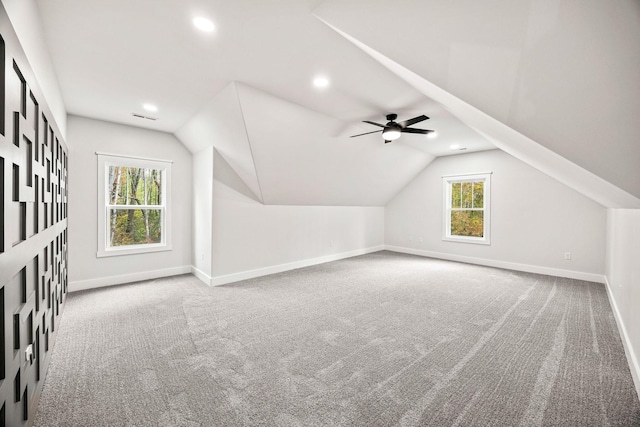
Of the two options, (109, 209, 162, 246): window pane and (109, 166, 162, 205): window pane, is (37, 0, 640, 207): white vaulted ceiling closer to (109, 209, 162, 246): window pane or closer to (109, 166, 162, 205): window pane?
(109, 166, 162, 205): window pane

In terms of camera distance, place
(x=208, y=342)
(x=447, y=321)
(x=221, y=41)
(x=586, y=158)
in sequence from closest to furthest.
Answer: (x=586, y=158)
(x=221, y=41)
(x=208, y=342)
(x=447, y=321)

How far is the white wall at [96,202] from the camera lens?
12.5 ft

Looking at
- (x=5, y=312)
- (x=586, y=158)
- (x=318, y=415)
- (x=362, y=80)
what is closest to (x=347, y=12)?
(x=362, y=80)

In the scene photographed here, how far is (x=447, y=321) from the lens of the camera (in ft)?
9.61

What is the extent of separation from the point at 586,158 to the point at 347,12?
166 centimetres

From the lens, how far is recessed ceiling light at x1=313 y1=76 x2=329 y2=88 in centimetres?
275

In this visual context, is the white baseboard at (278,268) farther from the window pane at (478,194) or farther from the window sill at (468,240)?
the window pane at (478,194)

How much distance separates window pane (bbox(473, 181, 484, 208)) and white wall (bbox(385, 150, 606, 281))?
0.31 meters

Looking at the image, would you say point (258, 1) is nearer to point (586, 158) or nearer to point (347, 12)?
point (347, 12)

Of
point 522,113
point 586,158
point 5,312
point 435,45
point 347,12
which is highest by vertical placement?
point 347,12

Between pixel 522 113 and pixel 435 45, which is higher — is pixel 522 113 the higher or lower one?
the lower one

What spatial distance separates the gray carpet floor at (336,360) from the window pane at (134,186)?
57.2 inches

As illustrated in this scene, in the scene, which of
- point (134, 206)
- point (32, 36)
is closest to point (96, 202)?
point (134, 206)

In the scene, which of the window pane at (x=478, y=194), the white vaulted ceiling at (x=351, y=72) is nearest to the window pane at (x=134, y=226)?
the white vaulted ceiling at (x=351, y=72)
